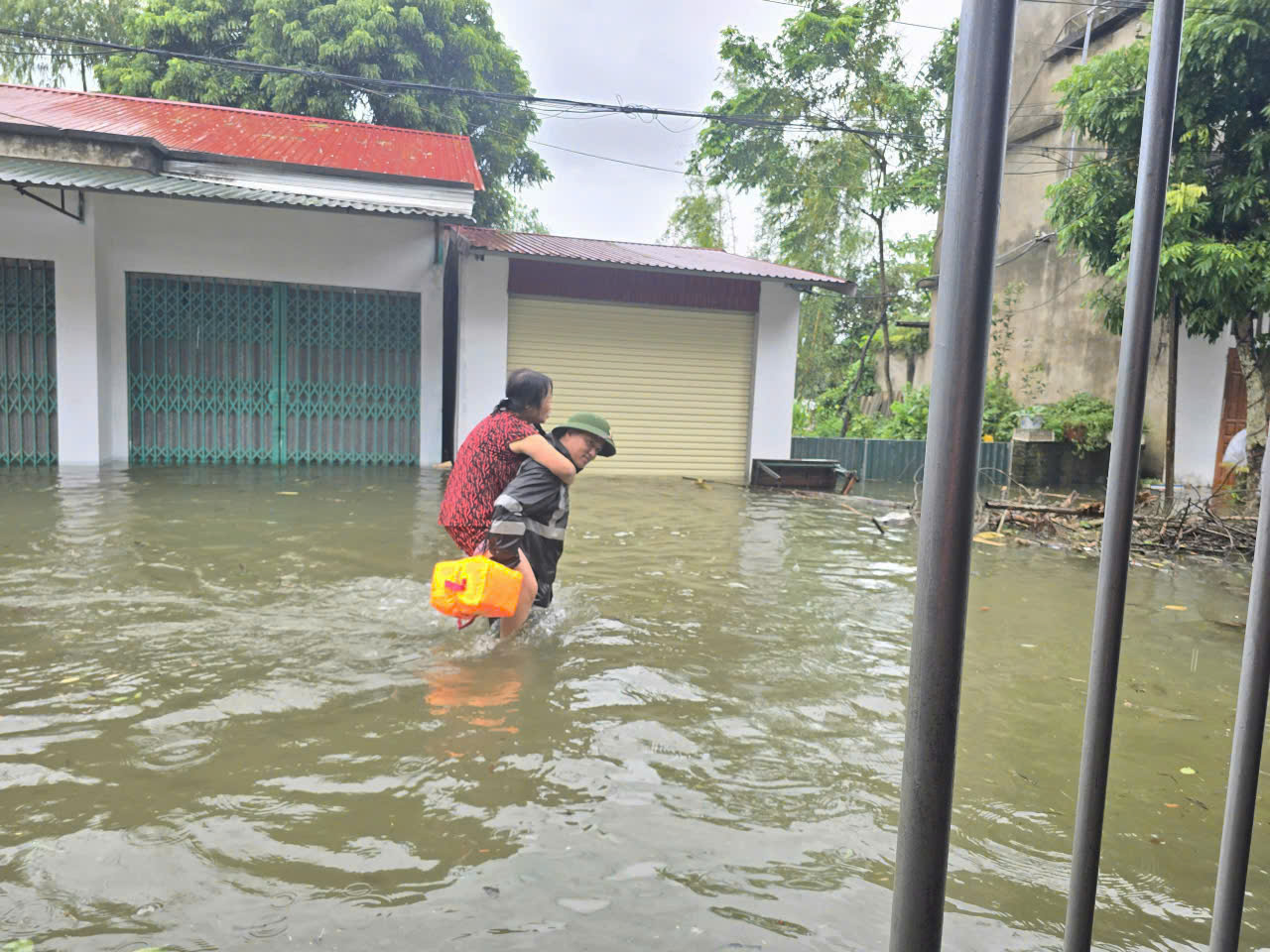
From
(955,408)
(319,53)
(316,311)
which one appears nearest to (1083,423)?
(316,311)

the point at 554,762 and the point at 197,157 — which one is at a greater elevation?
the point at 197,157

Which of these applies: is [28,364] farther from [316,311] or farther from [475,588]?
[475,588]

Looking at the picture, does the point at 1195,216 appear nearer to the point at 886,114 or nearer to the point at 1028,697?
the point at 1028,697

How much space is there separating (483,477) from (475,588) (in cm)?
70

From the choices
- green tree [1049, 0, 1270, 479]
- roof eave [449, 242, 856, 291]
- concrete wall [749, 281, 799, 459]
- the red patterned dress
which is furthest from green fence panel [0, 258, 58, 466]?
green tree [1049, 0, 1270, 479]

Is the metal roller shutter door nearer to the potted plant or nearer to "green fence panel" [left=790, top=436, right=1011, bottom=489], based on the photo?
"green fence panel" [left=790, top=436, right=1011, bottom=489]

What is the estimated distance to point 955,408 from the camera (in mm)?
1060

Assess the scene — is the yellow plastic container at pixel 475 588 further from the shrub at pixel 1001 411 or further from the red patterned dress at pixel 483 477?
the shrub at pixel 1001 411

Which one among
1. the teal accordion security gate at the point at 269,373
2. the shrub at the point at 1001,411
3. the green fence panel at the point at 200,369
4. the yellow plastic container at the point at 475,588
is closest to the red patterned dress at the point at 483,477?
the yellow plastic container at the point at 475,588

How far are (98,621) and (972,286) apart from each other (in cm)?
505

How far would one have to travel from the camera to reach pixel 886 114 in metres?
20.9

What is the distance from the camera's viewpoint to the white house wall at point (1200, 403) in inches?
518

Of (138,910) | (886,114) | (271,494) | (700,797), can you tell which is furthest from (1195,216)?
(886,114)

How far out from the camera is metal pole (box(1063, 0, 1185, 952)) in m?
1.44
